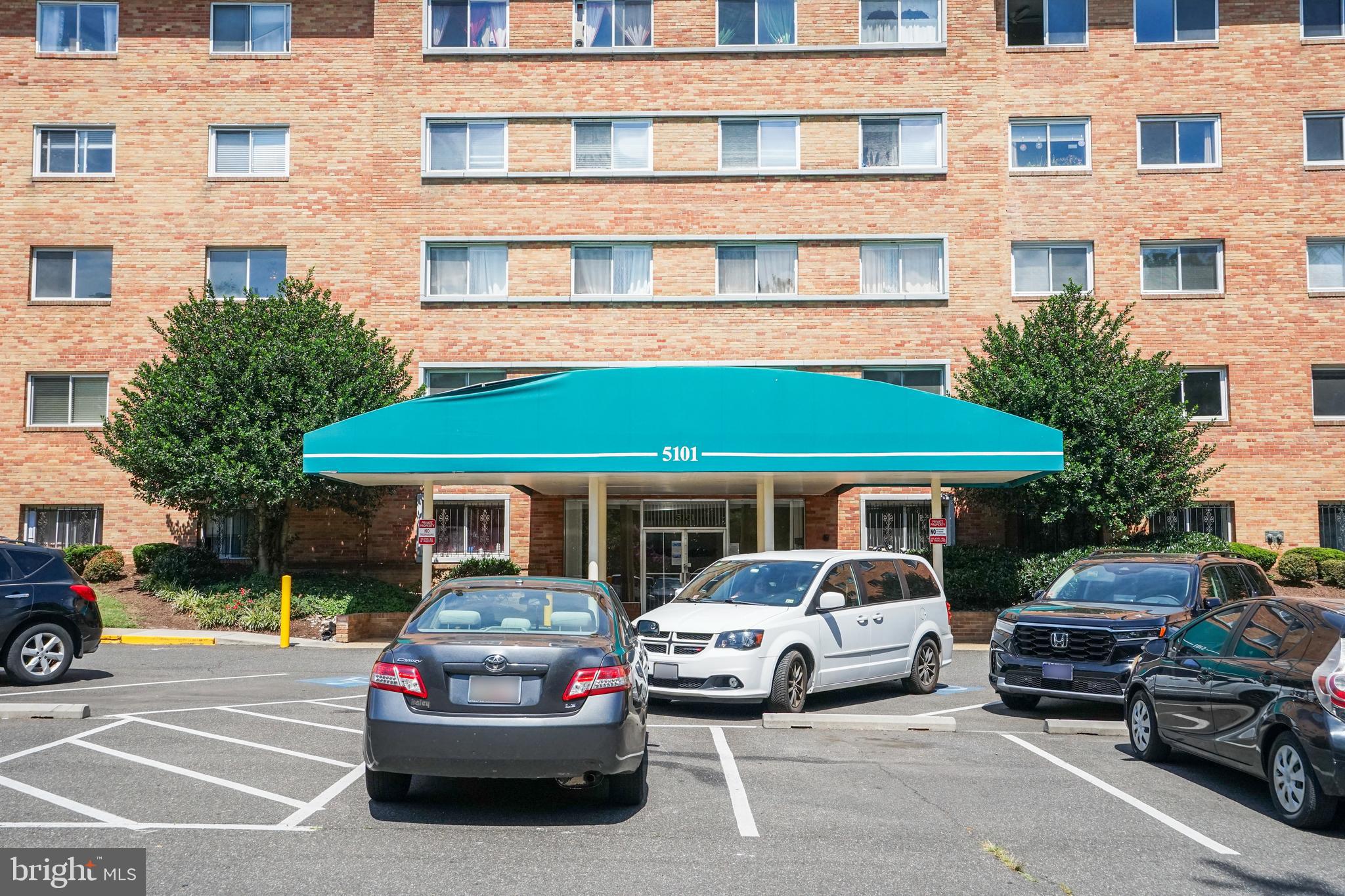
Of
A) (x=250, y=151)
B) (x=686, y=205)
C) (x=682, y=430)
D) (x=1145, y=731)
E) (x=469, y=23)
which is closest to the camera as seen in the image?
(x=1145, y=731)

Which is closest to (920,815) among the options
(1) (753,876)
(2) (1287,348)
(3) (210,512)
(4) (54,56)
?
(1) (753,876)

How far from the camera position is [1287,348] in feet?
86.5

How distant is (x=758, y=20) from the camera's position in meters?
27.5

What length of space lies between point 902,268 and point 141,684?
18.5m

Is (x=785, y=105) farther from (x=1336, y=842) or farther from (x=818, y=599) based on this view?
(x=1336, y=842)

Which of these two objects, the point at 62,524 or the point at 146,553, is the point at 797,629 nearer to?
the point at 146,553

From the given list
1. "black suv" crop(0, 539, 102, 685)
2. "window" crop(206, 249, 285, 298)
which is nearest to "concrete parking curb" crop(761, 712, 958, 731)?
"black suv" crop(0, 539, 102, 685)

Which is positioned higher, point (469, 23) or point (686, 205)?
point (469, 23)

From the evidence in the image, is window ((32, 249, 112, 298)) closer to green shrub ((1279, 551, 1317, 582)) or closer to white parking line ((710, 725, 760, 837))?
white parking line ((710, 725, 760, 837))

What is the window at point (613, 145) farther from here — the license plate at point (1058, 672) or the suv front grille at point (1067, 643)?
the license plate at point (1058, 672)

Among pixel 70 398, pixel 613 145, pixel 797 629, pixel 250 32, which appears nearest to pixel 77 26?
pixel 250 32

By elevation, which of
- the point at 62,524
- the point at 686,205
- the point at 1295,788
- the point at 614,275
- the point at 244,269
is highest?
the point at 686,205

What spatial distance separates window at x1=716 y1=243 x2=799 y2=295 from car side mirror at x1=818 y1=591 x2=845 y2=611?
14.9m

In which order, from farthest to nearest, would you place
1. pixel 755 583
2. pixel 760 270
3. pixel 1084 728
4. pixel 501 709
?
pixel 760 270
pixel 755 583
pixel 1084 728
pixel 501 709
